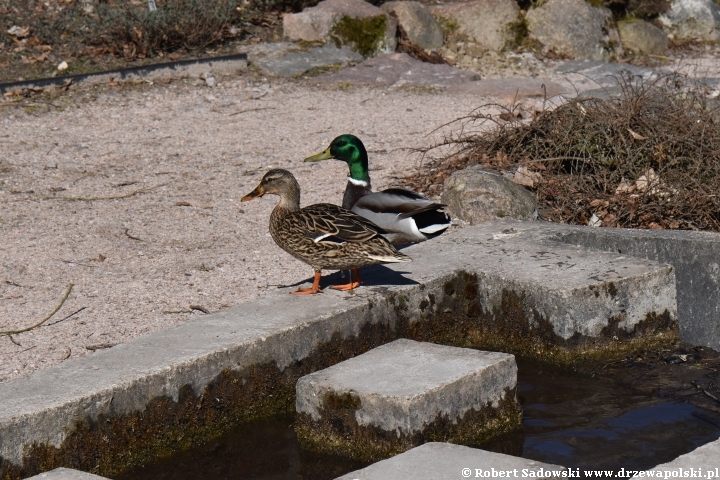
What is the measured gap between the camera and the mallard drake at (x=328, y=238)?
4.52 m

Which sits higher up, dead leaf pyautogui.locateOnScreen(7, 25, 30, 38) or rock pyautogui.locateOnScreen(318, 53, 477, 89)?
dead leaf pyautogui.locateOnScreen(7, 25, 30, 38)

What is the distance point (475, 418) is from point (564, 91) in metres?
6.91

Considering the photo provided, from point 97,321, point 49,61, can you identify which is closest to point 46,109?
point 49,61

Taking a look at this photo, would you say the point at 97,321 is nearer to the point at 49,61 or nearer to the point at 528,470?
the point at 528,470

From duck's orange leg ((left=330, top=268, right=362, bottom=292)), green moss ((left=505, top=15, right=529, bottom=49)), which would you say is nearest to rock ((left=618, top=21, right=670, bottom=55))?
green moss ((left=505, top=15, right=529, bottom=49))

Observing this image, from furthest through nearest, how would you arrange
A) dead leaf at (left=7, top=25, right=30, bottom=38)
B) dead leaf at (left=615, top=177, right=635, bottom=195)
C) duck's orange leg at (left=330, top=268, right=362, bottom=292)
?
1. dead leaf at (left=7, top=25, right=30, bottom=38)
2. dead leaf at (left=615, top=177, right=635, bottom=195)
3. duck's orange leg at (left=330, top=268, right=362, bottom=292)

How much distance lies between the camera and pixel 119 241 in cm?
649

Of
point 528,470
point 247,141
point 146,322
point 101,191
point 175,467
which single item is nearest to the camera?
point 528,470

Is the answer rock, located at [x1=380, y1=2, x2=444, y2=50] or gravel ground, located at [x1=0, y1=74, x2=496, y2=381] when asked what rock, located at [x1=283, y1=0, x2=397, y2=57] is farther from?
gravel ground, located at [x1=0, y1=74, x2=496, y2=381]

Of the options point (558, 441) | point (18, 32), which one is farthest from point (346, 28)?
point (558, 441)

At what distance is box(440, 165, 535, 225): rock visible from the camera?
21.8ft

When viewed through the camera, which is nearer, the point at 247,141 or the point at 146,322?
the point at 146,322

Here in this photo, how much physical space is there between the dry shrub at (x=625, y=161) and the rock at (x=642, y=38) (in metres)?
5.54

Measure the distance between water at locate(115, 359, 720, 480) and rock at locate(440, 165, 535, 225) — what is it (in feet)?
7.77
